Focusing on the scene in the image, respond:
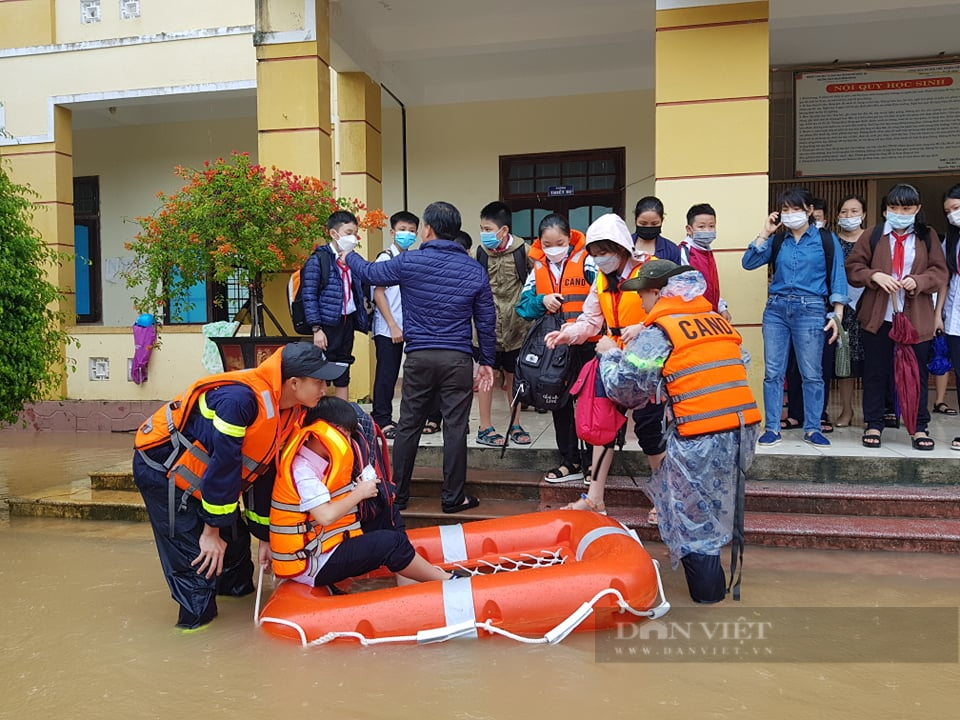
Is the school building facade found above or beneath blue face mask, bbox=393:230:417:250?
above

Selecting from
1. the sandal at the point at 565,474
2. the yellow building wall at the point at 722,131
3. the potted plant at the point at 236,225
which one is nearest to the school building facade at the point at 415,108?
the yellow building wall at the point at 722,131

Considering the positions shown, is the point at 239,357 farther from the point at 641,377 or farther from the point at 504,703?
the point at 504,703

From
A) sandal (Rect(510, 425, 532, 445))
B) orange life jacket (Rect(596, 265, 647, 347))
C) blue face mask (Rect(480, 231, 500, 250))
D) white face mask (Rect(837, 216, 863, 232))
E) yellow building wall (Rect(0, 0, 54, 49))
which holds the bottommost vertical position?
sandal (Rect(510, 425, 532, 445))

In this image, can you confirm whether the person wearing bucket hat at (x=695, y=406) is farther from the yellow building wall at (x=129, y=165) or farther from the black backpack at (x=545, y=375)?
the yellow building wall at (x=129, y=165)

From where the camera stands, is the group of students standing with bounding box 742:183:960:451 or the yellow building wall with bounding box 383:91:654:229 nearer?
the group of students standing with bounding box 742:183:960:451

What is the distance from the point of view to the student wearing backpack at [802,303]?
195 inches

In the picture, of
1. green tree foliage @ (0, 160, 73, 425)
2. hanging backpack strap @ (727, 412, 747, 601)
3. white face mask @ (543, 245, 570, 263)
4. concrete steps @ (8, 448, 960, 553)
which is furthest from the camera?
green tree foliage @ (0, 160, 73, 425)

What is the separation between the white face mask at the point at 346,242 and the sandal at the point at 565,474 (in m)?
1.97

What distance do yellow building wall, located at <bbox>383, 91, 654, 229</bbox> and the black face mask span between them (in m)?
4.04

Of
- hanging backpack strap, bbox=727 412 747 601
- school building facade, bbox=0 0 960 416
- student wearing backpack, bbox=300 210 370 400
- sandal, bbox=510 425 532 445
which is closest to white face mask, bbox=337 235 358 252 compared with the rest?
student wearing backpack, bbox=300 210 370 400

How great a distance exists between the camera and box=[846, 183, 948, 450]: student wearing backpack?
194 inches

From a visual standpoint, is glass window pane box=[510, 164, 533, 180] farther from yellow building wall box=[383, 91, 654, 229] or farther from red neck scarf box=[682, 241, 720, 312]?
red neck scarf box=[682, 241, 720, 312]

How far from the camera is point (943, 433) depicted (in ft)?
17.9

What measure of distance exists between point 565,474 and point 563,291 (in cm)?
114
